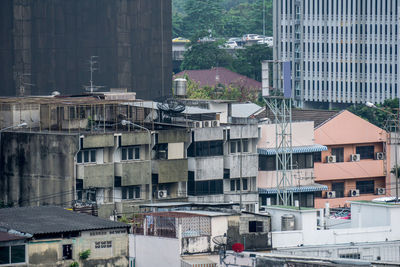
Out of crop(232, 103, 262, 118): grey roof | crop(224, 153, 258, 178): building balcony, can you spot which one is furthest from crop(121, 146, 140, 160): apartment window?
crop(232, 103, 262, 118): grey roof

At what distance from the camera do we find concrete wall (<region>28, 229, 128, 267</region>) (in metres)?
60.0

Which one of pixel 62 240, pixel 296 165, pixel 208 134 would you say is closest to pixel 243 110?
pixel 296 165

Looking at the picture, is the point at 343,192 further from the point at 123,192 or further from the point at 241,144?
the point at 123,192

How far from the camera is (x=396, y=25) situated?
195250 mm

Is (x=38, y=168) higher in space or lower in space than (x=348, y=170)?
higher

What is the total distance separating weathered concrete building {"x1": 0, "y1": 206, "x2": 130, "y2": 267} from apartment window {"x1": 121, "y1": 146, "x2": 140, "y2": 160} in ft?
93.8

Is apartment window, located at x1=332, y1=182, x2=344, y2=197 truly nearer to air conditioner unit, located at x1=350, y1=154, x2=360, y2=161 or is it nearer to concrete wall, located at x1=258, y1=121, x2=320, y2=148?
air conditioner unit, located at x1=350, y1=154, x2=360, y2=161

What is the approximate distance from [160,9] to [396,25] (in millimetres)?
57512

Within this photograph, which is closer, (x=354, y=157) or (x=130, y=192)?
(x=130, y=192)

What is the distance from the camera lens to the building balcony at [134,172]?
93.2 m

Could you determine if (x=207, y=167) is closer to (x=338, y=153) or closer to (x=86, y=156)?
(x=86, y=156)

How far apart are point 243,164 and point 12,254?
143 feet

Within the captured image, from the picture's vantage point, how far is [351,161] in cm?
11400

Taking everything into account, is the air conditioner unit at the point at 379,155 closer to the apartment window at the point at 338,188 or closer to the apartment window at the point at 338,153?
the apartment window at the point at 338,153
